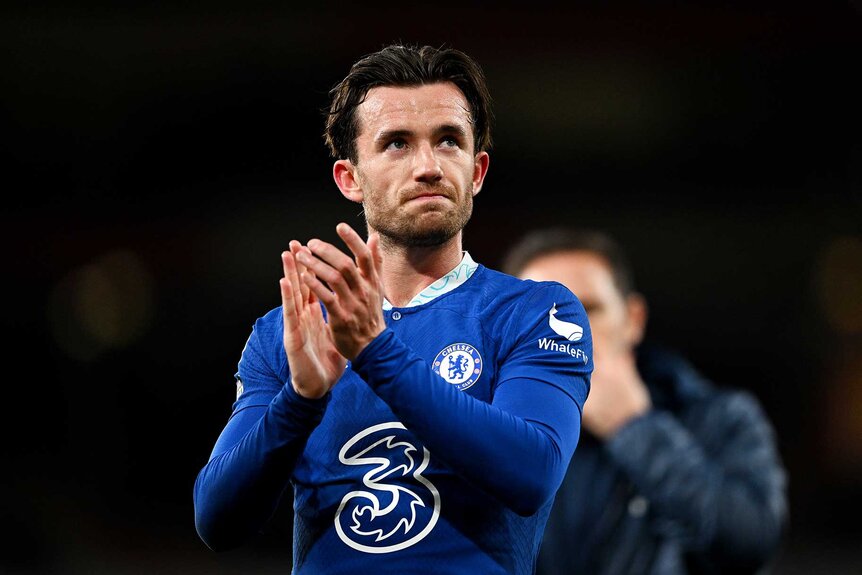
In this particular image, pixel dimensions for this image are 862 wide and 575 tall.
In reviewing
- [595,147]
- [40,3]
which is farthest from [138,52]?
[595,147]

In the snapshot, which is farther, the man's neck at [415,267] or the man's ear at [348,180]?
the man's ear at [348,180]

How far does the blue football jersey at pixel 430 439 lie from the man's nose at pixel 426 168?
33cm

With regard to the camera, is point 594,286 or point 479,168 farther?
point 594,286

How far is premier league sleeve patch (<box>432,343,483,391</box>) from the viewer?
2676 mm

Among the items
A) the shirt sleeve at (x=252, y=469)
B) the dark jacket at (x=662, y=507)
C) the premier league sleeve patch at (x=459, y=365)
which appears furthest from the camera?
Result: the dark jacket at (x=662, y=507)

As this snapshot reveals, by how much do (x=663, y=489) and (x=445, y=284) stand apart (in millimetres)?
2662

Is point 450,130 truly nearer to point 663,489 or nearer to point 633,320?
point 663,489

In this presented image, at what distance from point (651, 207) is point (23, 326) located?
494 cm

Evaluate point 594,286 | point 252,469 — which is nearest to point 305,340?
point 252,469

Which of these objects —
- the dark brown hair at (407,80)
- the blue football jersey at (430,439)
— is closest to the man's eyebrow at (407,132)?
the dark brown hair at (407,80)

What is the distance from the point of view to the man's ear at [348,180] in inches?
123

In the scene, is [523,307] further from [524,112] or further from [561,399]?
[524,112]

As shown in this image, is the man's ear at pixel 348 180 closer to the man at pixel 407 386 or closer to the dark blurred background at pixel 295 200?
the man at pixel 407 386

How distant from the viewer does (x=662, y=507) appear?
5215 millimetres
